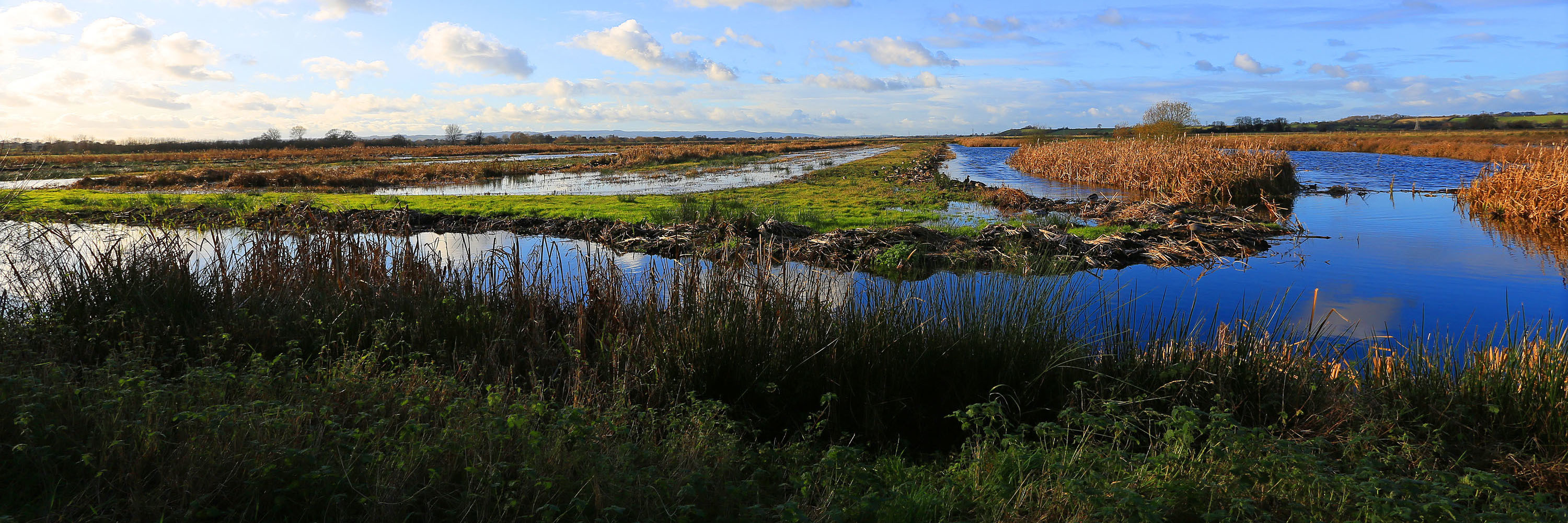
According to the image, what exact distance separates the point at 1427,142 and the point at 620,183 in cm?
6312

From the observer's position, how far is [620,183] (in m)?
31.7

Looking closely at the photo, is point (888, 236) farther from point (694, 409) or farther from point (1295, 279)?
point (694, 409)

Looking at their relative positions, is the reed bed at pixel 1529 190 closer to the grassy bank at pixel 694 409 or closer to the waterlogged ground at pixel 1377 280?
the waterlogged ground at pixel 1377 280

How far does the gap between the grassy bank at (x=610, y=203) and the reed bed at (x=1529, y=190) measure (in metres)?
13.2

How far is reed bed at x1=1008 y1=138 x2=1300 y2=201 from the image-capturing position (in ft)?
72.1

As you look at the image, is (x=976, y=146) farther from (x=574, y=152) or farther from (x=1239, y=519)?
(x=1239, y=519)

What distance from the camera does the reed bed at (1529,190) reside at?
17016 mm

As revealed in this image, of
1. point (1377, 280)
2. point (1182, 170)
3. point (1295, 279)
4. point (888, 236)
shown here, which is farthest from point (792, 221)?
point (1182, 170)

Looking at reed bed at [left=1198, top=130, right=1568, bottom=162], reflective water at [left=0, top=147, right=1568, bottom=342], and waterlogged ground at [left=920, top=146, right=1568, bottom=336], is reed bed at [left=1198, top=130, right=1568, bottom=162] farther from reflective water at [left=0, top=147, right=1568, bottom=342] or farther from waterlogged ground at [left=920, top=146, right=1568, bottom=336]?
reflective water at [left=0, top=147, right=1568, bottom=342]

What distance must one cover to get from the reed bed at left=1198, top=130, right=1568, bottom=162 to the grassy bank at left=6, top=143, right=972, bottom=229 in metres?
19.4

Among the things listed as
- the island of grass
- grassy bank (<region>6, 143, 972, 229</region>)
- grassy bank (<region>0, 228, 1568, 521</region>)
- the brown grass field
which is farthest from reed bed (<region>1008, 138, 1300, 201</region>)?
the brown grass field

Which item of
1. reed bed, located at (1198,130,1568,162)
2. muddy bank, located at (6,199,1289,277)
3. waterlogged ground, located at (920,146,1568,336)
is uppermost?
reed bed, located at (1198,130,1568,162)

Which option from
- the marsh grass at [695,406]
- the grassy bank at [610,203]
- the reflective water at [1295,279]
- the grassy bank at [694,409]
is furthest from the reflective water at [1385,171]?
the grassy bank at [694,409]

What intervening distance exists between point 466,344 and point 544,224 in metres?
11.0
